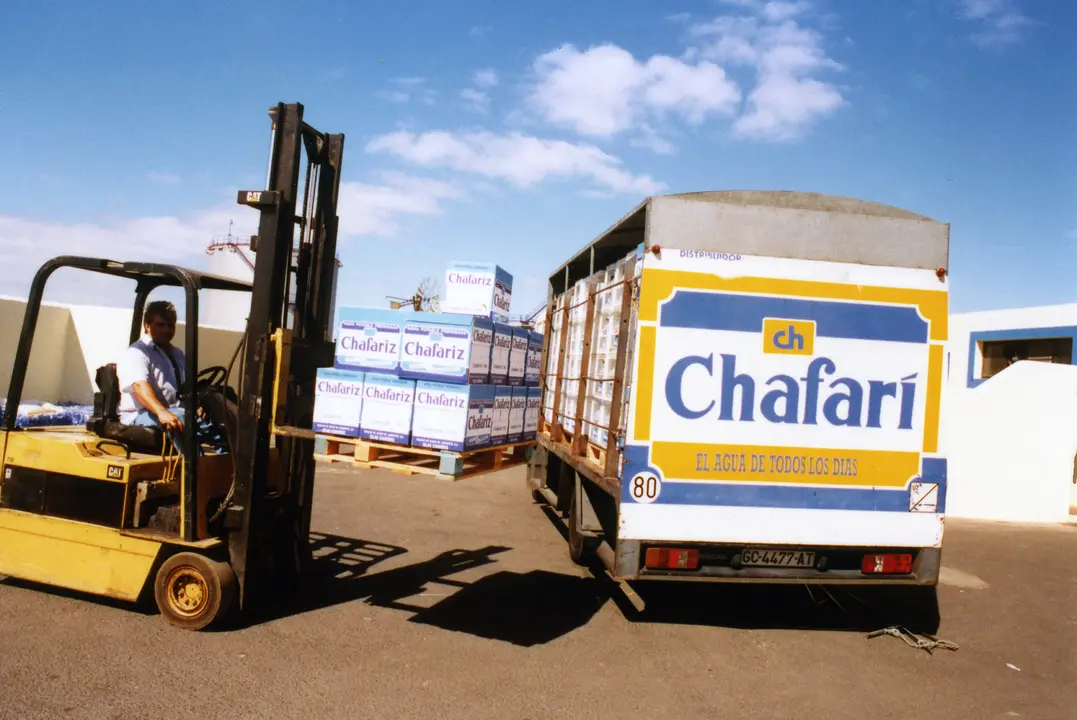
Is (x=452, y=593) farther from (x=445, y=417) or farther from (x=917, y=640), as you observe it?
(x=917, y=640)

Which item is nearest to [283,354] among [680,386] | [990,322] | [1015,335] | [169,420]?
[169,420]

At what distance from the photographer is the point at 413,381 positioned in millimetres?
6121

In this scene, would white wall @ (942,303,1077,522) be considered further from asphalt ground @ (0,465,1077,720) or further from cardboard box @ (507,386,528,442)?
cardboard box @ (507,386,528,442)

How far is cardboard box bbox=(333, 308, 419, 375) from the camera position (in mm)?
6211


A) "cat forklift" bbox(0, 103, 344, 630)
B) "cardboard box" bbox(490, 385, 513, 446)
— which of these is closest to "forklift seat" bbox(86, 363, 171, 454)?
"cat forklift" bbox(0, 103, 344, 630)

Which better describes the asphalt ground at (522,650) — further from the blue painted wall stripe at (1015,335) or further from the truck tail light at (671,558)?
the blue painted wall stripe at (1015,335)

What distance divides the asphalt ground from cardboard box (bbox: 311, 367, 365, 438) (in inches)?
47.0

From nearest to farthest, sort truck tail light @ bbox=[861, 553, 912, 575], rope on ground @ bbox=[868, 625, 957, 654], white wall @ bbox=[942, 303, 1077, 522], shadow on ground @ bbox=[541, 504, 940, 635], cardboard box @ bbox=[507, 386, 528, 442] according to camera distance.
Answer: truck tail light @ bbox=[861, 553, 912, 575]
rope on ground @ bbox=[868, 625, 957, 654]
shadow on ground @ bbox=[541, 504, 940, 635]
cardboard box @ bbox=[507, 386, 528, 442]
white wall @ bbox=[942, 303, 1077, 522]

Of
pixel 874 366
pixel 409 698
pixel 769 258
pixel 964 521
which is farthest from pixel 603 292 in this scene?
pixel 964 521

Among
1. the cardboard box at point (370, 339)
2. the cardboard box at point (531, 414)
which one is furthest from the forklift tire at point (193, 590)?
the cardboard box at point (531, 414)

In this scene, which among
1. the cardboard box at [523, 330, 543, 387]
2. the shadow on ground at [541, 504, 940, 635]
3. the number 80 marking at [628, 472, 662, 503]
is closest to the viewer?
the number 80 marking at [628, 472, 662, 503]

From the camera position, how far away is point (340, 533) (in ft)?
24.4

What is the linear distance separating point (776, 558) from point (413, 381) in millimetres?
3095

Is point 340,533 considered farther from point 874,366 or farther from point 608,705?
point 874,366
